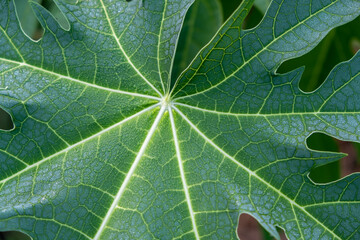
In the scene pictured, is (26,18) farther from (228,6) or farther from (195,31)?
(228,6)

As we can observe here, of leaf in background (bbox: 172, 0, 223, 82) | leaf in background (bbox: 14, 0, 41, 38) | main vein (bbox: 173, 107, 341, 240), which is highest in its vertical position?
leaf in background (bbox: 14, 0, 41, 38)

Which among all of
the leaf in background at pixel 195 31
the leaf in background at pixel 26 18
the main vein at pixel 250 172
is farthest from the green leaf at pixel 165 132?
the leaf in background at pixel 195 31

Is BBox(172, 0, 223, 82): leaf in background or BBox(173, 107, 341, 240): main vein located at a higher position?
BBox(172, 0, 223, 82): leaf in background

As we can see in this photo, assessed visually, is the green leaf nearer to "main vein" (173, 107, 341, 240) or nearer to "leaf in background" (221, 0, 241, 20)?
"main vein" (173, 107, 341, 240)

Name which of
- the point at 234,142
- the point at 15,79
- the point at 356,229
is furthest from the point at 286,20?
the point at 15,79

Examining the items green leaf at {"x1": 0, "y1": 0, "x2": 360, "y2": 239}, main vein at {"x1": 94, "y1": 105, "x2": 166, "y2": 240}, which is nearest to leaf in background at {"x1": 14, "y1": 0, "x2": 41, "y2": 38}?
green leaf at {"x1": 0, "y1": 0, "x2": 360, "y2": 239}

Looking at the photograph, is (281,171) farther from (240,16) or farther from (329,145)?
(329,145)

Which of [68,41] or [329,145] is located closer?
[68,41]

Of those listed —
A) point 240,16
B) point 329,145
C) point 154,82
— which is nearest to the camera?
point 240,16
